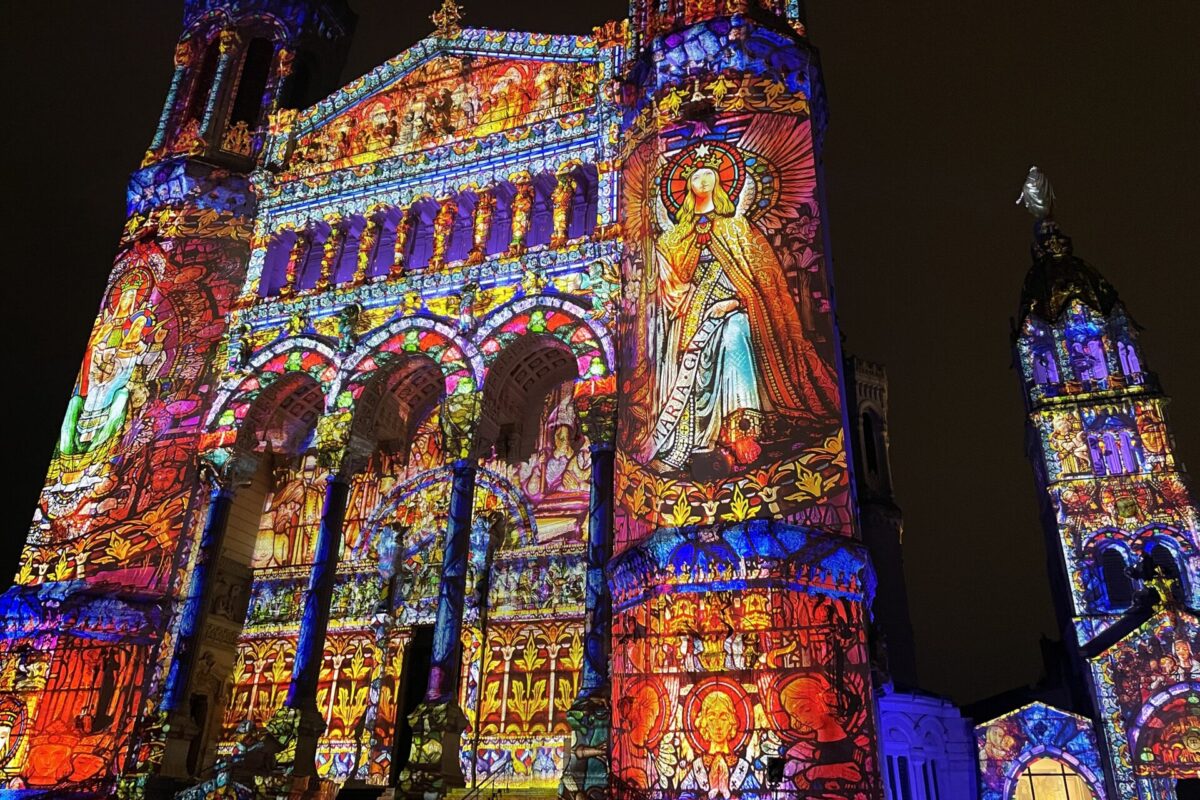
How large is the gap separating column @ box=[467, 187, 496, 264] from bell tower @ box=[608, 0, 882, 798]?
362 centimetres

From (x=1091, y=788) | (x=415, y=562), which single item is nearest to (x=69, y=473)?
(x=415, y=562)

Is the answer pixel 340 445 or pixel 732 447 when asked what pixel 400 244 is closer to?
pixel 340 445

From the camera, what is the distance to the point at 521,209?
2084 cm

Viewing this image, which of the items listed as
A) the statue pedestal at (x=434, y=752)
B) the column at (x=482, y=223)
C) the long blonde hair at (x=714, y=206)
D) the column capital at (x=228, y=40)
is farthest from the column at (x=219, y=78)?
the statue pedestal at (x=434, y=752)

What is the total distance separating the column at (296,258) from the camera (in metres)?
22.3

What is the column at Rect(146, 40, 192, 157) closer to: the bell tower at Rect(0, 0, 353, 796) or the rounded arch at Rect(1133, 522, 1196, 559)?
the bell tower at Rect(0, 0, 353, 796)

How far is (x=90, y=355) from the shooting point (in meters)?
23.0

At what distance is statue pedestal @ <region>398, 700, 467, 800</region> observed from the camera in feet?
48.9

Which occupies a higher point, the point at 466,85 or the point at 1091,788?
the point at 466,85

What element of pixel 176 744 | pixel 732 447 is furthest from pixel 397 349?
pixel 176 744

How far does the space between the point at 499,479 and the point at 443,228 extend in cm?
642

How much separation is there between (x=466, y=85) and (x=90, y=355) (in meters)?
12.2

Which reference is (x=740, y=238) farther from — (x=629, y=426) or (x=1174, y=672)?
(x=1174, y=672)

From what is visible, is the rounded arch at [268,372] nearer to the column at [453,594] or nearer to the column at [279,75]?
the column at [453,594]
